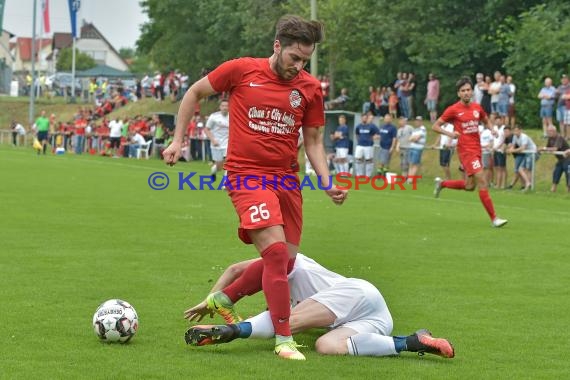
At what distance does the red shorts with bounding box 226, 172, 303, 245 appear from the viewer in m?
7.96

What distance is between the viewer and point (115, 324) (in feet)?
26.9

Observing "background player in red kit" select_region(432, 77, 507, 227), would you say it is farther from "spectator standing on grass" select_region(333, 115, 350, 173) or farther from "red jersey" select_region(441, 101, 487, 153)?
"spectator standing on grass" select_region(333, 115, 350, 173)

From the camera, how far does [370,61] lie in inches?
2211

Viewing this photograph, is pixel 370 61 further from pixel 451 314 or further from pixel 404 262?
pixel 451 314

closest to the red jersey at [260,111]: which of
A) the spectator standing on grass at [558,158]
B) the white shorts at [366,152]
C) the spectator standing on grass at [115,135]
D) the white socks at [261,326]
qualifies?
the white socks at [261,326]

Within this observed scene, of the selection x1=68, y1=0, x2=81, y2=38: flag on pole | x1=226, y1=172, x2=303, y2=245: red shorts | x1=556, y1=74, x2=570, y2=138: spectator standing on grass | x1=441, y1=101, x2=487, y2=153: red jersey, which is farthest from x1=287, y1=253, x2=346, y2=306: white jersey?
x1=68, y1=0, x2=81, y2=38: flag on pole

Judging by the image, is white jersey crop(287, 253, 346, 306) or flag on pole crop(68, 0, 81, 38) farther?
flag on pole crop(68, 0, 81, 38)

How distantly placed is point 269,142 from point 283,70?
0.53m

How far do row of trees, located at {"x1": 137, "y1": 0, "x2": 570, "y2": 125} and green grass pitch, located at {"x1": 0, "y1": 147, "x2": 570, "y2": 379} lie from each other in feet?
55.5

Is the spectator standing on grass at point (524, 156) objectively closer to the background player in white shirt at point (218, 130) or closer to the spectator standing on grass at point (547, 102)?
the spectator standing on grass at point (547, 102)

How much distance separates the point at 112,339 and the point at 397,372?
2095 mm

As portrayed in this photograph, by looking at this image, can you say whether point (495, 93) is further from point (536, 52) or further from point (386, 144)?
point (536, 52)

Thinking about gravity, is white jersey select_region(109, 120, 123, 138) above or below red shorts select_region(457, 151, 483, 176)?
below

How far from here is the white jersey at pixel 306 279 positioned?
8.65 metres
